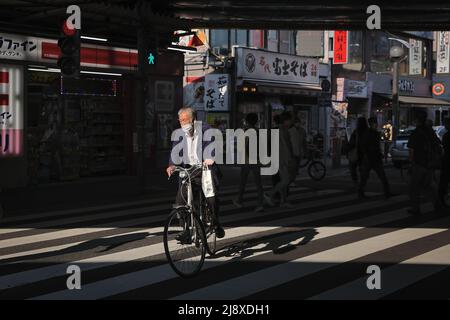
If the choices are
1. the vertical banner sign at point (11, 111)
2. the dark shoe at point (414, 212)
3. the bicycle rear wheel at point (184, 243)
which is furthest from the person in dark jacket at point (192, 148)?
the vertical banner sign at point (11, 111)

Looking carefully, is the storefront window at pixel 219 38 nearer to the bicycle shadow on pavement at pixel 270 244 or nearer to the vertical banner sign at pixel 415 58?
the bicycle shadow on pavement at pixel 270 244

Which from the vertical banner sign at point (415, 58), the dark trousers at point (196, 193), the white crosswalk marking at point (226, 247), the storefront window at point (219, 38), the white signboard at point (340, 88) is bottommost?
the white crosswalk marking at point (226, 247)

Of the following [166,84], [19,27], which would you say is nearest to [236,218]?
[19,27]

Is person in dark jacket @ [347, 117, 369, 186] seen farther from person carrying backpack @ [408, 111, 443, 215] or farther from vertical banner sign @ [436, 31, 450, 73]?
vertical banner sign @ [436, 31, 450, 73]

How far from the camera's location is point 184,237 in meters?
6.36

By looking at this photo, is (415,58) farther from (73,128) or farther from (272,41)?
(73,128)

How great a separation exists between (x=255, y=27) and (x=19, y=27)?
600 cm

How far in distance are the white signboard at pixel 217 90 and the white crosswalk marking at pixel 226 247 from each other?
13.3 m

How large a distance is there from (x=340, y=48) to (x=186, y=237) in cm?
2585

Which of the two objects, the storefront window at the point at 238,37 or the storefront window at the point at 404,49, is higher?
the storefront window at the point at 404,49

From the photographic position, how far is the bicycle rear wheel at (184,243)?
20.5 feet

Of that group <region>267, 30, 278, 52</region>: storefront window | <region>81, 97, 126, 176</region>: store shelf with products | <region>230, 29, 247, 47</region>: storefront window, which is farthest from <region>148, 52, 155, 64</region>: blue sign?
<region>267, 30, 278, 52</region>: storefront window

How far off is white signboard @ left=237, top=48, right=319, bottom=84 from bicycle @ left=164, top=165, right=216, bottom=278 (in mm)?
19016

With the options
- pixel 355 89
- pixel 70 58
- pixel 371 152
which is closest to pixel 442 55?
pixel 355 89
